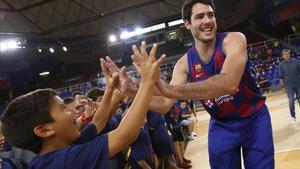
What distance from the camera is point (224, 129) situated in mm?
3227

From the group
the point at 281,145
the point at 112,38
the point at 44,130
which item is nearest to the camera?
the point at 44,130

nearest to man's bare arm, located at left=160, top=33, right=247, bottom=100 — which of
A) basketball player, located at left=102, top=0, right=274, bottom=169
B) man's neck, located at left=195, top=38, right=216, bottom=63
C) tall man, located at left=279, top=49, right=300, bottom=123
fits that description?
basketball player, located at left=102, top=0, right=274, bottom=169

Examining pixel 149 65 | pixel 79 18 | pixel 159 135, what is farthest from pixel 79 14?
pixel 149 65

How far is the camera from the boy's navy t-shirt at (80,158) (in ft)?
6.28

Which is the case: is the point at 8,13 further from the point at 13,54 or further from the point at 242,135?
the point at 242,135

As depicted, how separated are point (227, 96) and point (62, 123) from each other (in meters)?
1.52

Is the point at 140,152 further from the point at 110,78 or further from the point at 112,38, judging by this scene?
the point at 112,38

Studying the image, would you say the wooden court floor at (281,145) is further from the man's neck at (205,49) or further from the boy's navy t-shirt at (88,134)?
the boy's navy t-shirt at (88,134)

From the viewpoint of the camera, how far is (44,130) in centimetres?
203

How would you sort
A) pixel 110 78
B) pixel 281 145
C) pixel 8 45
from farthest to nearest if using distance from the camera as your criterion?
pixel 8 45, pixel 281 145, pixel 110 78

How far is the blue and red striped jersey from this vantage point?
3.10 metres

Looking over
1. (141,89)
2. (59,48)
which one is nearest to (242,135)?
(141,89)

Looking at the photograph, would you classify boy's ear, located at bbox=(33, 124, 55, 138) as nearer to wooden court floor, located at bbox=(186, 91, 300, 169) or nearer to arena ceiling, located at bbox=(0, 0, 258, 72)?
wooden court floor, located at bbox=(186, 91, 300, 169)

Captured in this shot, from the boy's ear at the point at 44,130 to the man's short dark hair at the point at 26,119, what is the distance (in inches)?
0.7
